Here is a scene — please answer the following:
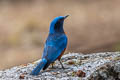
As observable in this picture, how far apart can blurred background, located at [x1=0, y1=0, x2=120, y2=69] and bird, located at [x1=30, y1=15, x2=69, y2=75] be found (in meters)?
7.66

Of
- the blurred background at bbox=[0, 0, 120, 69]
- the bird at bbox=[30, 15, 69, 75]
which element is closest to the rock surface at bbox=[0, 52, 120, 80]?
the bird at bbox=[30, 15, 69, 75]

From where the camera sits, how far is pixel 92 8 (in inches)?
813

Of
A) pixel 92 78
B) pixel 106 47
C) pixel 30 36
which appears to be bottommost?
pixel 92 78

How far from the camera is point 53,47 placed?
827 centimetres

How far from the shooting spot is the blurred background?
1750 cm

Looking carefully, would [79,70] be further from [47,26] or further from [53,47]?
[47,26]

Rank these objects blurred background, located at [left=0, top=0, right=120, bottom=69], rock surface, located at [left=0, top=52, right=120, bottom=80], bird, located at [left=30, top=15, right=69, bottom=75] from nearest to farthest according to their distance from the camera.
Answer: rock surface, located at [left=0, top=52, right=120, bottom=80] → bird, located at [left=30, top=15, right=69, bottom=75] → blurred background, located at [left=0, top=0, right=120, bottom=69]

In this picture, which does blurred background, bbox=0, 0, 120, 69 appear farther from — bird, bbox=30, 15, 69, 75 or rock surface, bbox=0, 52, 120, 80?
bird, bbox=30, 15, 69, 75

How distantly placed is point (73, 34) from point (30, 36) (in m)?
1.57

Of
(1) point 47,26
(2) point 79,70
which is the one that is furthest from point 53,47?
(1) point 47,26

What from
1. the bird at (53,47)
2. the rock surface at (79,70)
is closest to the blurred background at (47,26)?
the rock surface at (79,70)

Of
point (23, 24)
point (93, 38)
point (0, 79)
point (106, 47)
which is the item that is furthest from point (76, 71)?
point (23, 24)

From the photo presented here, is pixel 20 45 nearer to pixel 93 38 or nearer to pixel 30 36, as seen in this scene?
pixel 30 36

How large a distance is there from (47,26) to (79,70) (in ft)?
38.0
